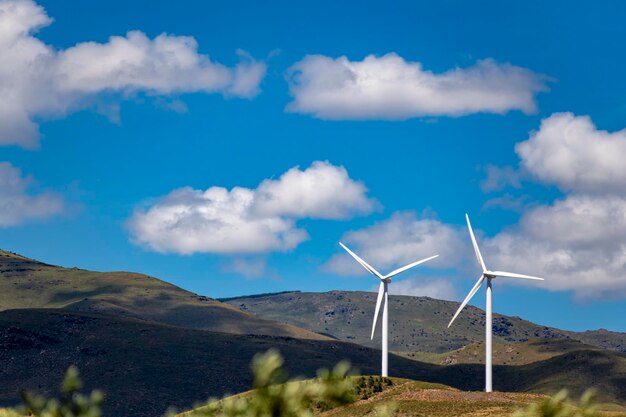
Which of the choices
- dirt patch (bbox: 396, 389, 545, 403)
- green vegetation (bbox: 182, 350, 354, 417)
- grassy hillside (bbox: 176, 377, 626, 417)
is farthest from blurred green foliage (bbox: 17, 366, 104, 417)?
dirt patch (bbox: 396, 389, 545, 403)

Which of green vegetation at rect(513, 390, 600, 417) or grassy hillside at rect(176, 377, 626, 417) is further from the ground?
grassy hillside at rect(176, 377, 626, 417)

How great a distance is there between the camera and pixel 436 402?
92812 millimetres

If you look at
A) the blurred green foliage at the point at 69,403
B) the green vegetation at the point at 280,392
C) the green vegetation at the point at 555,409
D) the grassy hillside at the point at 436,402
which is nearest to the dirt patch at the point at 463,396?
the grassy hillside at the point at 436,402

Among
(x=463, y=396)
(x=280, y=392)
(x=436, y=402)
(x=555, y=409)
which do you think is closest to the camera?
(x=555, y=409)

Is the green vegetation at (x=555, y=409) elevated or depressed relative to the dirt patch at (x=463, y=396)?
depressed

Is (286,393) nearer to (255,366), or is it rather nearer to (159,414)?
(255,366)

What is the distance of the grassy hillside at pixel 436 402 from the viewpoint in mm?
87562

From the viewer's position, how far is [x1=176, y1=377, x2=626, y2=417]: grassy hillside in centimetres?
8756

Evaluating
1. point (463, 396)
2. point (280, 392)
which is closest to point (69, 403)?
point (280, 392)

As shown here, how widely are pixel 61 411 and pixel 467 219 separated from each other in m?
93.3

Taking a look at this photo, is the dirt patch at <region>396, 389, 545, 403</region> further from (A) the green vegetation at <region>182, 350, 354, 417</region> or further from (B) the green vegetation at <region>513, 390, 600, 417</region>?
(A) the green vegetation at <region>182, 350, 354, 417</region>

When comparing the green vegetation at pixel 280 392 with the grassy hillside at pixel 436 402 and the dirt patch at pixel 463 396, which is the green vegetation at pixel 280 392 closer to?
the grassy hillside at pixel 436 402

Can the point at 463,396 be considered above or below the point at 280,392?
above

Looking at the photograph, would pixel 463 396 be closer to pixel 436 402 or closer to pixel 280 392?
pixel 436 402
